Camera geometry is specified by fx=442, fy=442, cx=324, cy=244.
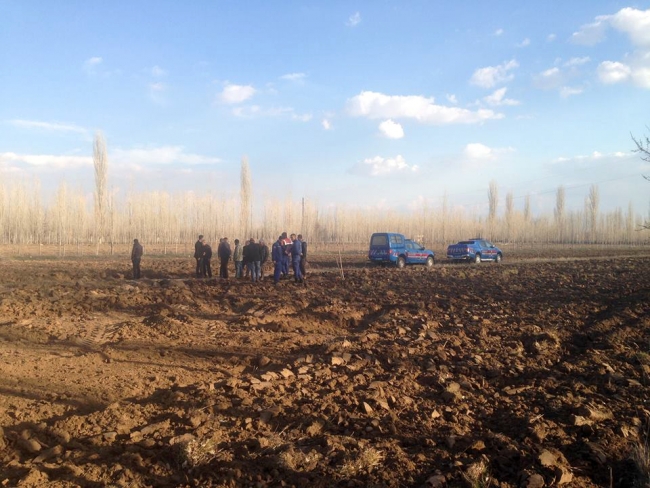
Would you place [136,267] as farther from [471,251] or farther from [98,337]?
[471,251]

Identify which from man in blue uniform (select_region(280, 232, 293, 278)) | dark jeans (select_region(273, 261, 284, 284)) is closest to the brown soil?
dark jeans (select_region(273, 261, 284, 284))

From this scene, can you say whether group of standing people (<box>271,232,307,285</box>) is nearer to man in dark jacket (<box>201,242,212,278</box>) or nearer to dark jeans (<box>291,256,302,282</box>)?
dark jeans (<box>291,256,302,282</box>)

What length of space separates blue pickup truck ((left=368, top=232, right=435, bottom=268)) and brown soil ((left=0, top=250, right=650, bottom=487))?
12.2m

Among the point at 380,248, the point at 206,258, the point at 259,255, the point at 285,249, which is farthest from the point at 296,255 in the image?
the point at 380,248

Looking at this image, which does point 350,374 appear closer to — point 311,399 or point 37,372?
point 311,399

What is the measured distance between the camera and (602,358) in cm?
708

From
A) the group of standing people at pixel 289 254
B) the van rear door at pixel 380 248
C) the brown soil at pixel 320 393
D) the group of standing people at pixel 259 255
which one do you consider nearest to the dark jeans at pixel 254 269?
the group of standing people at pixel 259 255

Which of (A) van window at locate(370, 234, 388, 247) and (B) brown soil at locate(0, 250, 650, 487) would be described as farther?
(A) van window at locate(370, 234, 388, 247)

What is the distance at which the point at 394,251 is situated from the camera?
23578 mm

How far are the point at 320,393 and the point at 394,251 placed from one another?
1843 cm

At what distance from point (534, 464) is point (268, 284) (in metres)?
12.0

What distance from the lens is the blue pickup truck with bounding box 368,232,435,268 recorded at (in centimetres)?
2352

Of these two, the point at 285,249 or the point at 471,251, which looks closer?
the point at 285,249

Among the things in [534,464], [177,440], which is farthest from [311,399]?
[534,464]
